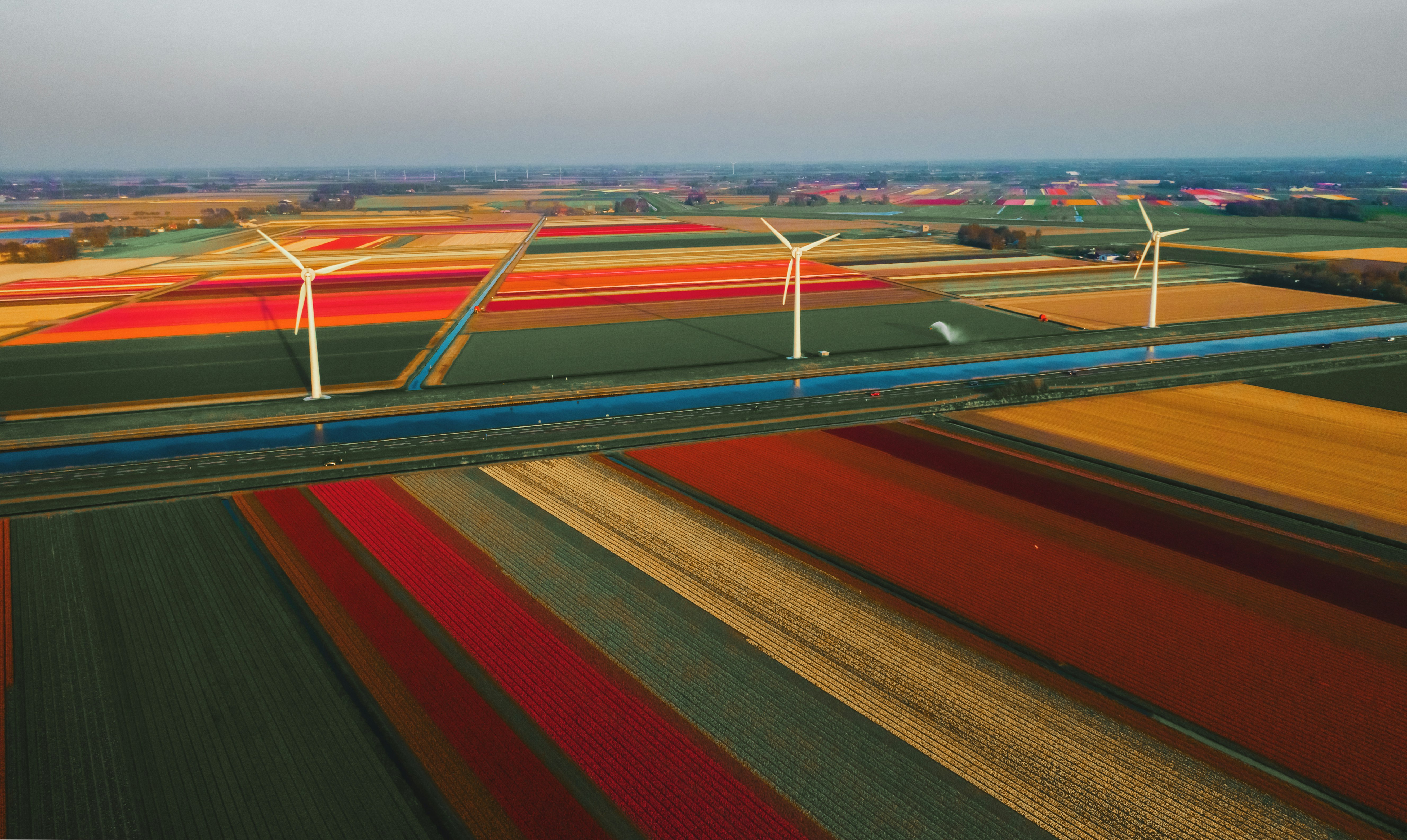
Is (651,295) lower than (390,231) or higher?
lower

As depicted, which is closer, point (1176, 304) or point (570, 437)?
point (570, 437)

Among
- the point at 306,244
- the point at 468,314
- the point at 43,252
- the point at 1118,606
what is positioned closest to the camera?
the point at 1118,606

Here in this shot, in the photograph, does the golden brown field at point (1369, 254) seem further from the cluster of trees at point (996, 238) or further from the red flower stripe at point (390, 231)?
the red flower stripe at point (390, 231)

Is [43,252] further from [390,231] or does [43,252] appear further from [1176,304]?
[1176,304]

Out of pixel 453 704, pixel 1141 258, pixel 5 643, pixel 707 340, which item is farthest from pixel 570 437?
pixel 1141 258

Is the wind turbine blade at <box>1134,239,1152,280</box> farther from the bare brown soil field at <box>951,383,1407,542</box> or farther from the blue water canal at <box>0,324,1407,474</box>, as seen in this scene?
the bare brown soil field at <box>951,383,1407,542</box>

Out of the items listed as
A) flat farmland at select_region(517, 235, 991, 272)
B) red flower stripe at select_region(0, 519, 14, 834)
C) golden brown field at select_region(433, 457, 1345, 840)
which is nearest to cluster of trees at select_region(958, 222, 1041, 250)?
flat farmland at select_region(517, 235, 991, 272)
